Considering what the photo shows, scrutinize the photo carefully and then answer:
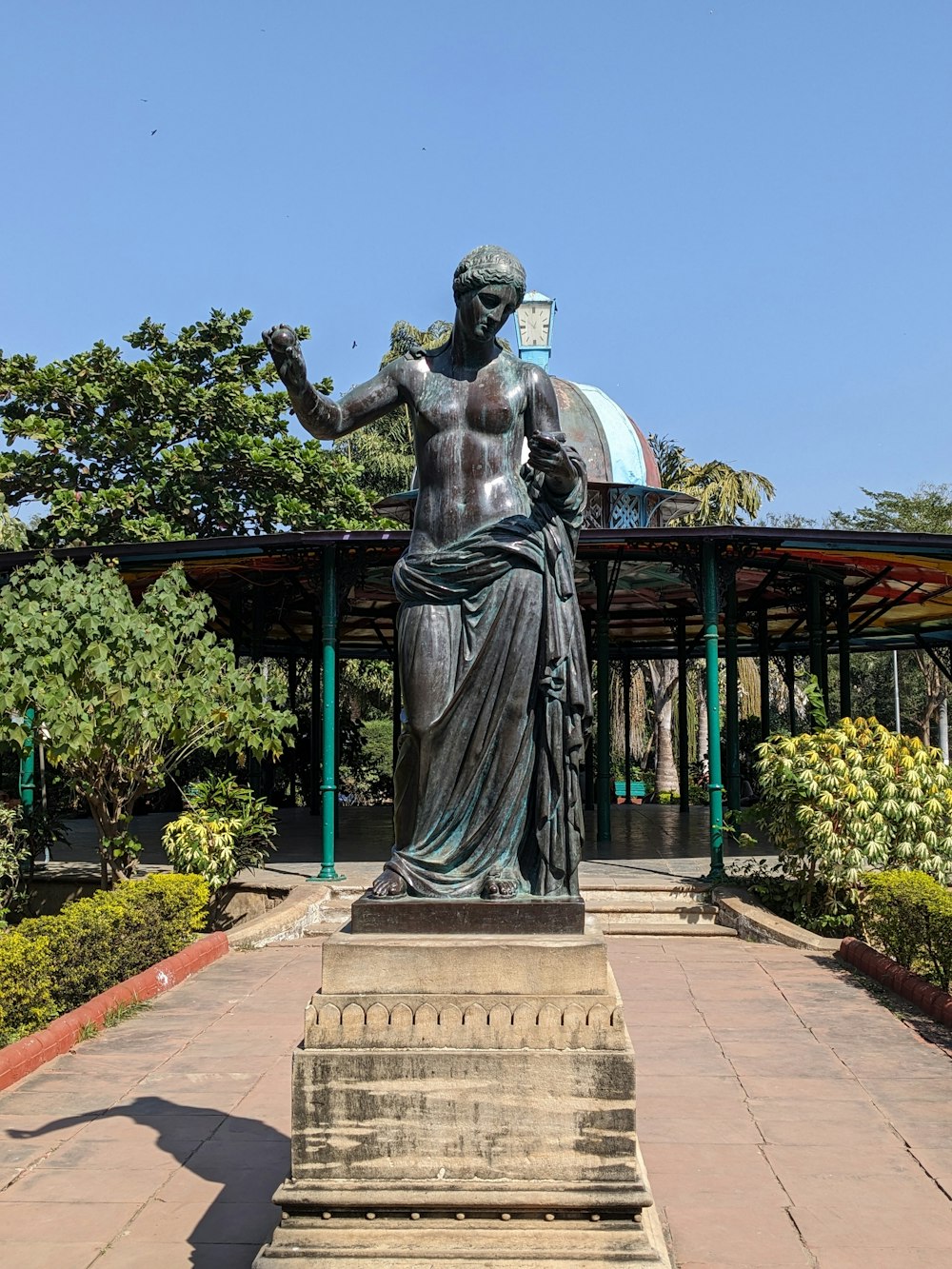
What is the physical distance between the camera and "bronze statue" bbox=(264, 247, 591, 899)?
3.41 metres

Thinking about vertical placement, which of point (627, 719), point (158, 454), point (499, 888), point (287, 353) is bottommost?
point (499, 888)

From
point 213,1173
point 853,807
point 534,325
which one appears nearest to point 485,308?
point 213,1173

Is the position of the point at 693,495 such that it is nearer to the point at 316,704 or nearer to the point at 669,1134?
the point at 316,704

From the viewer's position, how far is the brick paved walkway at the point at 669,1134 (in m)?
3.58

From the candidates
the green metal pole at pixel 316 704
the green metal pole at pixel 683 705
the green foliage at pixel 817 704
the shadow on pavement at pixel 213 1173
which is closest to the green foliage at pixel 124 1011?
the shadow on pavement at pixel 213 1173

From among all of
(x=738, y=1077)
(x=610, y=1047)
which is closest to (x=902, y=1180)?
(x=738, y=1077)

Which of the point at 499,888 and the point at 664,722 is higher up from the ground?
the point at 664,722

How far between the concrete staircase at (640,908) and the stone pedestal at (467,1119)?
6.54m

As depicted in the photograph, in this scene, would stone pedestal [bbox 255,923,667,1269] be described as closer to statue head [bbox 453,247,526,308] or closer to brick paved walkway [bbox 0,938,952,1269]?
brick paved walkway [bbox 0,938,952,1269]

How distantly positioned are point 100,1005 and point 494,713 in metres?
3.95

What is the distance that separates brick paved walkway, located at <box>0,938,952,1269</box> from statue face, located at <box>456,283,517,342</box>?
2.74 m

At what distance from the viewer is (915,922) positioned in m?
7.27

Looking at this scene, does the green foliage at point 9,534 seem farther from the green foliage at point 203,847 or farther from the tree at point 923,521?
the tree at point 923,521

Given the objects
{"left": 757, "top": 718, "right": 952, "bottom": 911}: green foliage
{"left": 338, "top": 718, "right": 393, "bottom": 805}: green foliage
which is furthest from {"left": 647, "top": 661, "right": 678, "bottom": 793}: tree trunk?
{"left": 757, "top": 718, "right": 952, "bottom": 911}: green foliage
